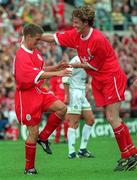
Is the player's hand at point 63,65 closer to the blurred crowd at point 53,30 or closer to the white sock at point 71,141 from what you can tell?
the white sock at point 71,141

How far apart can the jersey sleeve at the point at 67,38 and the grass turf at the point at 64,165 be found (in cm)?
207

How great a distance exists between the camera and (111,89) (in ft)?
45.6

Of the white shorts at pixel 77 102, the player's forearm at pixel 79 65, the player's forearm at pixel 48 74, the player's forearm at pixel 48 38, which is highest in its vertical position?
the player's forearm at pixel 48 38

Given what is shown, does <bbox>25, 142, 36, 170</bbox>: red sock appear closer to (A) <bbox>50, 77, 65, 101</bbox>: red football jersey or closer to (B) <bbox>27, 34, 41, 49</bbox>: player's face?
(B) <bbox>27, 34, 41, 49</bbox>: player's face

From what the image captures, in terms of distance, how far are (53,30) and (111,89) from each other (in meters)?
18.5

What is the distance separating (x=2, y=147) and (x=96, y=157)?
12.7 ft

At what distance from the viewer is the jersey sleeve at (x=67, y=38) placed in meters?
14.1

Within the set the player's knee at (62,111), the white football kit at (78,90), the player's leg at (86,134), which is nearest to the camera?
the player's knee at (62,111)

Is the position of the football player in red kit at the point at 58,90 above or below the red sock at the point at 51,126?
below

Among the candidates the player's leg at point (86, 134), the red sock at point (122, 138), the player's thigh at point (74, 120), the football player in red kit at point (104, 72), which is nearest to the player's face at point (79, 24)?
the football player in red kit at point (104, 72)

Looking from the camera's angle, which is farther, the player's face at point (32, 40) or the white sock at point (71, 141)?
the white sock at point (71, 141)

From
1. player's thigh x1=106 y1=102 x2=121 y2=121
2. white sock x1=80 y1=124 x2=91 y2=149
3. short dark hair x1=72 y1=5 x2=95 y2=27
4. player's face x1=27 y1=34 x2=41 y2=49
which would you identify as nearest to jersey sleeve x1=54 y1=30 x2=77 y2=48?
short dark hair x1=72 y1=5 x2=95 y2=27

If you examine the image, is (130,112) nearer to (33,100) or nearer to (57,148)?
(57,148)

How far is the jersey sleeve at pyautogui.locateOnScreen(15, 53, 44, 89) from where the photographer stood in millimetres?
13461
